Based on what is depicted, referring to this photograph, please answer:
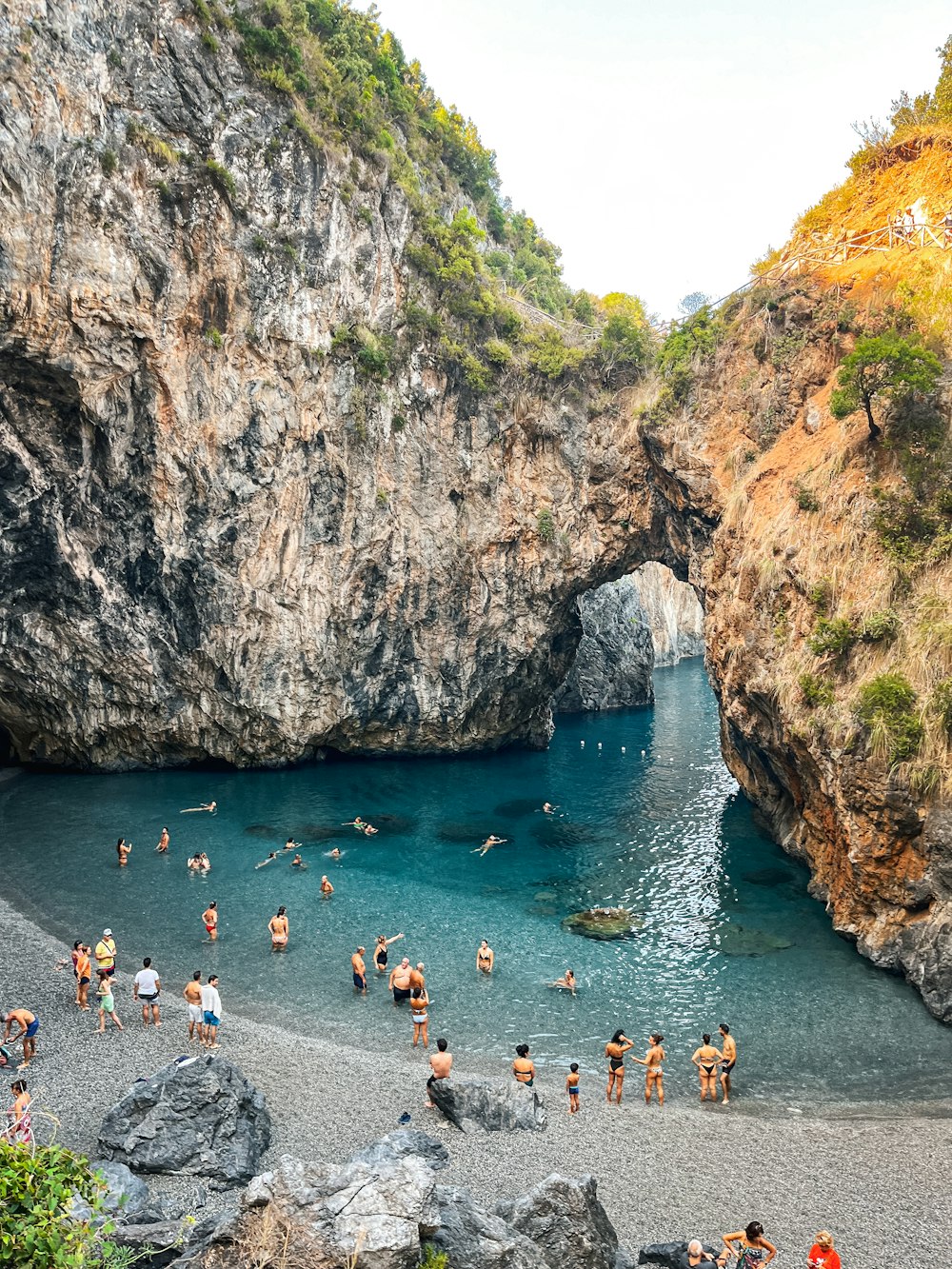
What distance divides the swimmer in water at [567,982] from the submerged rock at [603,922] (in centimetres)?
278

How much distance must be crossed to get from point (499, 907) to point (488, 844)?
5186mm

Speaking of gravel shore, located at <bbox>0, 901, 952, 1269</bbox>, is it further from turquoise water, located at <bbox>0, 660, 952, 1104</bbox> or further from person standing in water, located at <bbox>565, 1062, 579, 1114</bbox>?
turquoise water, located at <bbox>0, 660, 952, 1104</bbox>

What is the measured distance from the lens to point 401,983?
1836cm

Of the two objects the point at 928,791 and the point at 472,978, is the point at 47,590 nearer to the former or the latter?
the point at 472,978

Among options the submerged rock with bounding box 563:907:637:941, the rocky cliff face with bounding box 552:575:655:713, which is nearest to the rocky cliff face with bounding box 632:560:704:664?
the rocky cliff face with bounding box 552:575:655:713

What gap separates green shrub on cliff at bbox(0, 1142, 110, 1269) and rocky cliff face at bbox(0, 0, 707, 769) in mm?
23713

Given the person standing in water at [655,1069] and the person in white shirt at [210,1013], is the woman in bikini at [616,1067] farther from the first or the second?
the person in white shirt at [210,1013]

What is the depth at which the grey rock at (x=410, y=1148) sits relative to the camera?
10820mm

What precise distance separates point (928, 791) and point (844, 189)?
22.9 meters

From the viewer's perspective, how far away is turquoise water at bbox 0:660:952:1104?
17078 mm

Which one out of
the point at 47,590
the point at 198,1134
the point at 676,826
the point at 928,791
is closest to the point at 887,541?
the point at 928,791

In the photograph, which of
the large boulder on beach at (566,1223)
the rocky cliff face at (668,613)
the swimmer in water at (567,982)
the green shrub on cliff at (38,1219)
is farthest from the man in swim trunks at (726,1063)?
the rocky cliff face at (668,613)

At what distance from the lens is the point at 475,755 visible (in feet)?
138

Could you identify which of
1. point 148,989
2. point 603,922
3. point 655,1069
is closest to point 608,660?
point 603,922
